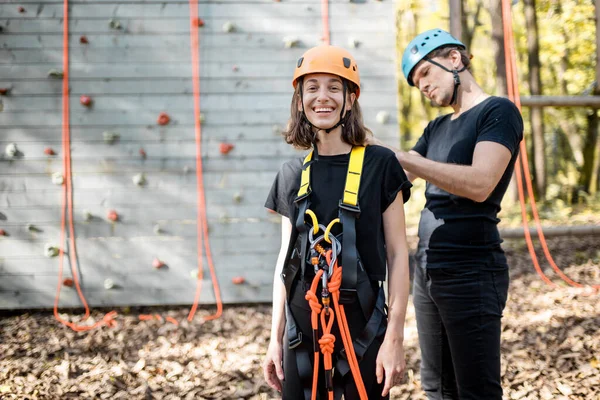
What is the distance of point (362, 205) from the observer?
1786mm

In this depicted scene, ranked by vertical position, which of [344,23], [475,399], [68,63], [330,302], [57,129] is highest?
[344,23]

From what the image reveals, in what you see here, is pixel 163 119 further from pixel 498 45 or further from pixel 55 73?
pixel 498 45

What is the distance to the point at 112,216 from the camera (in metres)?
4.63

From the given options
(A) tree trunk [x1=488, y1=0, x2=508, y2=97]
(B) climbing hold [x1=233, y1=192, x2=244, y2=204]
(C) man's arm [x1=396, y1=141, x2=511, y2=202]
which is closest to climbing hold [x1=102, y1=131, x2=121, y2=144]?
(B) climbing hold [x1=233, y1=192, x2=244, y2=204]

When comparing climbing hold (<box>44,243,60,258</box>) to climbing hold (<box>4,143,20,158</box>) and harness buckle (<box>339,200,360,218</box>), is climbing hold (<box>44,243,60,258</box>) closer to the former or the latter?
climbing hold (<box>4,143,20,158</box>)

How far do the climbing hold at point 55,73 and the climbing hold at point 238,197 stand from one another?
6.10 ft

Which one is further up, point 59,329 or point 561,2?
point 561,2

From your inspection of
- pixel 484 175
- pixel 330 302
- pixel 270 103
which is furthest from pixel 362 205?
pixel 270 103

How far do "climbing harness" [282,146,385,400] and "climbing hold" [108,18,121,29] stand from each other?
3.53 m

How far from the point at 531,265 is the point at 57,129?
5.53 m

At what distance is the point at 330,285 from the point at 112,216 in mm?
3486

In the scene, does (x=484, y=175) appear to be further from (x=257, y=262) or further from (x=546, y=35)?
(x=546, y=35)

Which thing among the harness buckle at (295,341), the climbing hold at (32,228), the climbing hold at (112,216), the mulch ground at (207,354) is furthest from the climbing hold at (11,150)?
the harness buckle at (295,341)

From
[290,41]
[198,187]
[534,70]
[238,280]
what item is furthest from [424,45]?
[534,70]
